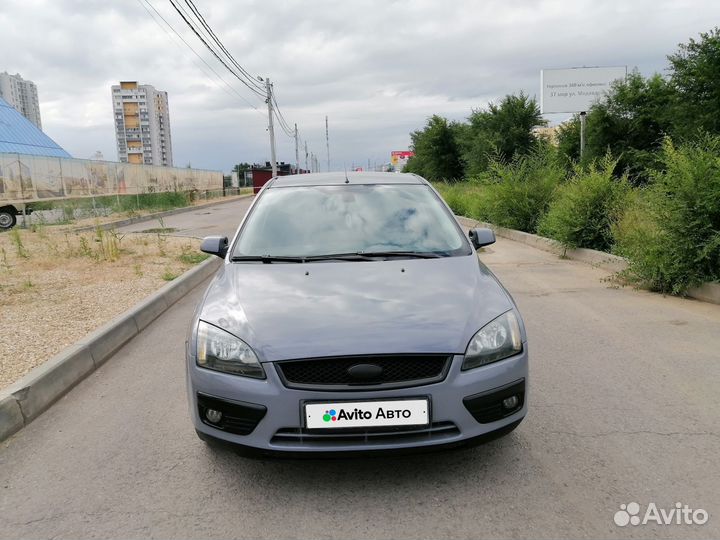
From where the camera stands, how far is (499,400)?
2736 mm

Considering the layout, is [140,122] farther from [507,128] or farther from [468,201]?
[468,201]

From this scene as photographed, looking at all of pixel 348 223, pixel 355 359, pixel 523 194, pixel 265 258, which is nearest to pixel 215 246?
pixel 265 258

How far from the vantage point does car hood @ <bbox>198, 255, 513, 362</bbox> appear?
8.69ft

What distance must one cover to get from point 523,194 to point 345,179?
36.7 ft

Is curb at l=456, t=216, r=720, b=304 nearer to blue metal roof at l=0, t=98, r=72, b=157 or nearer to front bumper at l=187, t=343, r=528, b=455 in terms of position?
front bumper at l=187, t=343, r=528, b=455

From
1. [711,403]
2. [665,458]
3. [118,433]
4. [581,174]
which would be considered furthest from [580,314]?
[581,174]

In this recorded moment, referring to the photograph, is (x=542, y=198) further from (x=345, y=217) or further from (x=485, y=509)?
(x=485, y=509)

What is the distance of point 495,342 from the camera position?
282 cm

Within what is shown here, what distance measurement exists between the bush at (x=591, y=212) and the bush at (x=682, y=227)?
2.82m

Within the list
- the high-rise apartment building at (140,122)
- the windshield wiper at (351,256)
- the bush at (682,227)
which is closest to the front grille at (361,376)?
the windshield wiper at (351,256)

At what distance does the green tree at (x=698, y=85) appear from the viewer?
17.2 m

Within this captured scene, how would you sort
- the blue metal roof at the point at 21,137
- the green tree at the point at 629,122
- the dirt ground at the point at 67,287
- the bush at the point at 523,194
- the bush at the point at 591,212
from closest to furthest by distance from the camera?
the dirt ground at the point at 67,287, the bush at the point at 591,212, the bush at the point at 523,194, the green tree at the point at 629,122, the blue metal roof at the point at 21,137

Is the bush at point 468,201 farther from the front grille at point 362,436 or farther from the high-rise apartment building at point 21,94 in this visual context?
the high-rise apartment building at point 21,94

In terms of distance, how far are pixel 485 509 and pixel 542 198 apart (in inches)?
515
